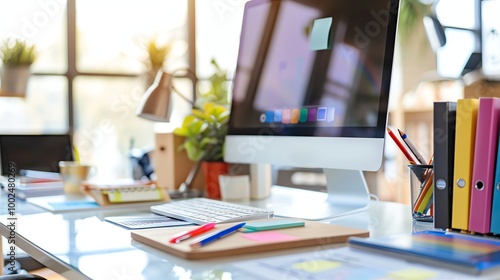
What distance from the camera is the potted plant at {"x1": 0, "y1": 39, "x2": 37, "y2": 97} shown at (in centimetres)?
278

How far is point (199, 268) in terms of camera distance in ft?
2.52

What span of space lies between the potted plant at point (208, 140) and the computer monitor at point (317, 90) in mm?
109

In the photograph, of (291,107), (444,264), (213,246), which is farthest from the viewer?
(291,107)

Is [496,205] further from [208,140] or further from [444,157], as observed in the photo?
[208,140]

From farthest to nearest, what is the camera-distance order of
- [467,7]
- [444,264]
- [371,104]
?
[467,7] < [371,104] < [444,264]

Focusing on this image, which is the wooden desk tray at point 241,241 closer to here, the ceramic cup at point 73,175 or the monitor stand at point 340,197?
the monitor stand at point 340,197

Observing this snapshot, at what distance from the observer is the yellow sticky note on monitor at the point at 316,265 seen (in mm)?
743

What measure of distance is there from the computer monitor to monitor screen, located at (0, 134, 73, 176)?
0.81m

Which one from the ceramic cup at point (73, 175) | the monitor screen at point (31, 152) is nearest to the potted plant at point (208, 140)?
the ceramic cup at point (73, 175)

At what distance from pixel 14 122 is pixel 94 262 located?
2.61 m

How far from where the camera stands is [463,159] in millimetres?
941

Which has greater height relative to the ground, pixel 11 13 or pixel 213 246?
pixel 11 13

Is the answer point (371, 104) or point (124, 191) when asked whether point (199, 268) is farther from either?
point (124, 191)

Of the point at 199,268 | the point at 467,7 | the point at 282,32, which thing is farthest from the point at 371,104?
the point at 467,7
